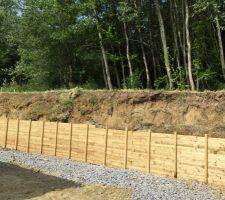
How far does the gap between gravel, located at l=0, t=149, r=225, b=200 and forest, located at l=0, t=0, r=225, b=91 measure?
29.6ft

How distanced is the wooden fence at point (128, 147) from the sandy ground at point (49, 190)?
3.29m

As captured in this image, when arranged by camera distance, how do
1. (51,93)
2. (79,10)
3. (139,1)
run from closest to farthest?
1. (51,93)
2. (79,10)
3. (139,1)

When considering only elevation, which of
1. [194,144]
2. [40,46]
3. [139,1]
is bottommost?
[194,144]

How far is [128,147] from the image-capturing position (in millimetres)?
19031

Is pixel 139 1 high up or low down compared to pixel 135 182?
up

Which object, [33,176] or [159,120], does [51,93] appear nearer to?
[159,120]

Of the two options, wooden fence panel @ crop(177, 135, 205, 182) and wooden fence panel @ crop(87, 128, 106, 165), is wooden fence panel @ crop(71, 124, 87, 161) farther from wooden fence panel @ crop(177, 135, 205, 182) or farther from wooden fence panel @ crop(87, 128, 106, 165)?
wooden fence panel @ crop(177, 135, 205, 182)

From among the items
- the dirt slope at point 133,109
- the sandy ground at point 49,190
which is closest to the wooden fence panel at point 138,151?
the dirt slope at point 133,109

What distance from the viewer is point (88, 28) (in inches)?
1199

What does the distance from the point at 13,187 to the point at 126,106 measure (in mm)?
9308

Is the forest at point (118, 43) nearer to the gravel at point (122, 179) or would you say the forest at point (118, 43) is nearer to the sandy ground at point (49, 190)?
the gravel at point (122, 179)

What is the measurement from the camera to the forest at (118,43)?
1093 inches

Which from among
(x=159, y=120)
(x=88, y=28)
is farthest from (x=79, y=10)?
(x=159, y=120)

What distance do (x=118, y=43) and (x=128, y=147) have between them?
14.4 metres
